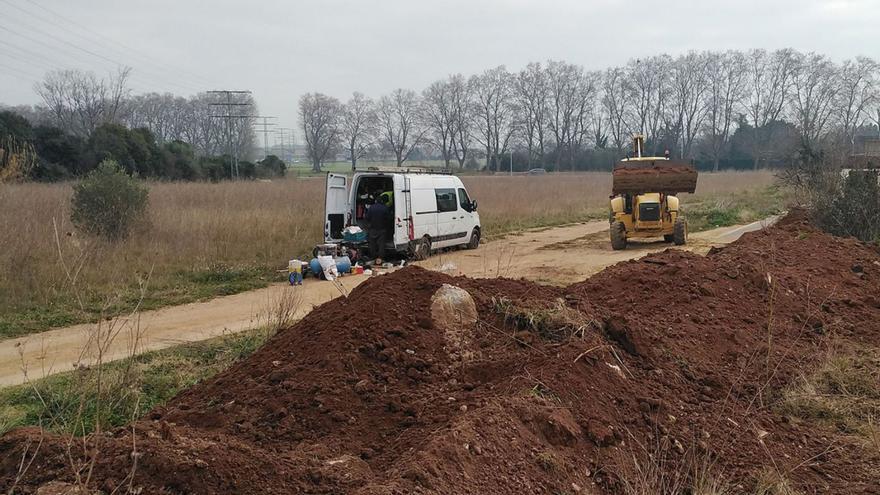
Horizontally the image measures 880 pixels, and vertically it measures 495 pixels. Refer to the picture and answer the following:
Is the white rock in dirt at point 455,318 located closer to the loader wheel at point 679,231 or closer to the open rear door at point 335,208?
the open rear door at point 335,208

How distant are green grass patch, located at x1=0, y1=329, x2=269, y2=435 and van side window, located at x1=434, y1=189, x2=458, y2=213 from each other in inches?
371

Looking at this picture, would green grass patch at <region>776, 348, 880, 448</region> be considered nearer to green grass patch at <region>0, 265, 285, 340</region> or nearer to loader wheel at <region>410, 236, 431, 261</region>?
green grass patch at <region>0, 265, 285, 340</region>

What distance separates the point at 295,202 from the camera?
982 inches

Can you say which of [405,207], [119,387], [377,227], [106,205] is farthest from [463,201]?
[119,387]

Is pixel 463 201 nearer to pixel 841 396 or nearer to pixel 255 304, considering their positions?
pixel 255 304

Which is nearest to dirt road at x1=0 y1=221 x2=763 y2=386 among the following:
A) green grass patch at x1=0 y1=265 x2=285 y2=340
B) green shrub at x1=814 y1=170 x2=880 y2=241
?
green grass patch at x1=0 y1=265 x2=285 y2=340

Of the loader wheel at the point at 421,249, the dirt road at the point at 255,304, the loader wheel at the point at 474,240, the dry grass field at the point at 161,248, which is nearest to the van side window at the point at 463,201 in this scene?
the loader wheel at the point at 474,240

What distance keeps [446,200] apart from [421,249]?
6.16 ft

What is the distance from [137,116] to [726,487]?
97396 mm

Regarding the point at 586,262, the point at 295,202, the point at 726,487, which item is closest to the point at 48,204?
the point at 295,202

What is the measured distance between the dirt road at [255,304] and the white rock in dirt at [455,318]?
2.14 m

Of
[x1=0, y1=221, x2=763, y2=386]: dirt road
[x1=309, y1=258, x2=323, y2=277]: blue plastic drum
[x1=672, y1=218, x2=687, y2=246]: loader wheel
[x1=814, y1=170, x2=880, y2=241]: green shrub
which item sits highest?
[x1=814, y1=170, x2=880, y2=241]: green shrub

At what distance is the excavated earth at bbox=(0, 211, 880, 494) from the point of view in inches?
142

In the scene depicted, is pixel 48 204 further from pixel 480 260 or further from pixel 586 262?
pixel 586 262
